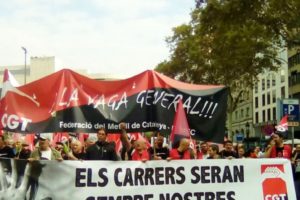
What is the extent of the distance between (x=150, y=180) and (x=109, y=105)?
55.1 inches

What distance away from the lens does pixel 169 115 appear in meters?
9.12

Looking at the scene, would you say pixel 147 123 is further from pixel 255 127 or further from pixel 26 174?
pixel 255 127

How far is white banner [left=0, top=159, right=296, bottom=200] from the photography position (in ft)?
25.7

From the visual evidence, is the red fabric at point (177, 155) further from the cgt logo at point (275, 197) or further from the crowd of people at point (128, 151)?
the cgt logo at point (275, 197)

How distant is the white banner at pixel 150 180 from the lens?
7.85 m

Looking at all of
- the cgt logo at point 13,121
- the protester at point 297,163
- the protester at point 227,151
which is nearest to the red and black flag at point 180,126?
the cgt logo at point 13,121

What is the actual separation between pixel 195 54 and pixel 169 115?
32119 millimetres

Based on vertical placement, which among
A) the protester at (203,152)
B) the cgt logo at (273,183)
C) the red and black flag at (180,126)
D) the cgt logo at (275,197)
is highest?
the red and black flag at (180,126)

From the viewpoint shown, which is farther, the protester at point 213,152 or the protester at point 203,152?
the protester at point 203,152

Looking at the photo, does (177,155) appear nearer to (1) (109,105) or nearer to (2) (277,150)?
(1) (109,105)

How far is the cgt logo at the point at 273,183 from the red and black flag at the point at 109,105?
847 mm

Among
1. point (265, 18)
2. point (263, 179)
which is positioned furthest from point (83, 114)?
point (265, 18)

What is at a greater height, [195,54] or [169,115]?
[195,54]

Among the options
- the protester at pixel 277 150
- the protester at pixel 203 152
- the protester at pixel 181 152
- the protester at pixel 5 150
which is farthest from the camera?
the protester at pixel 203 152
